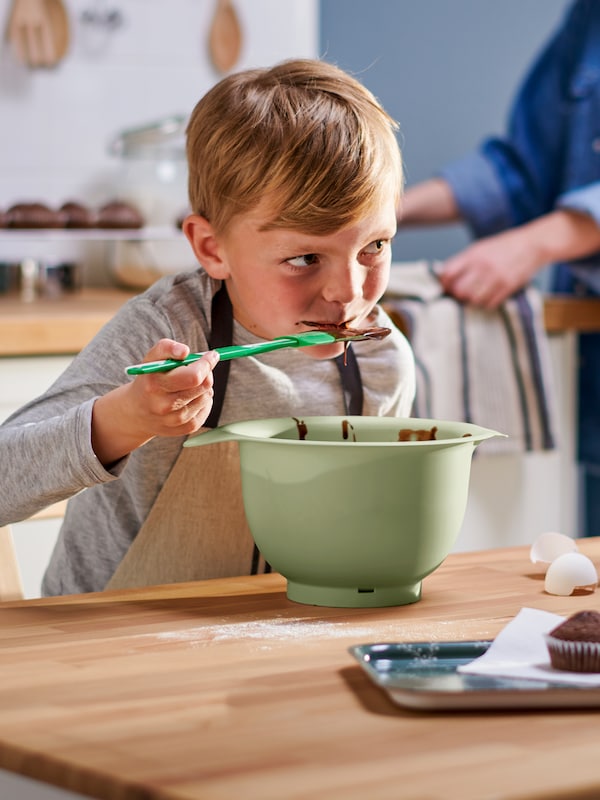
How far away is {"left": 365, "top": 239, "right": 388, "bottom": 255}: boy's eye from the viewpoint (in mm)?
1081

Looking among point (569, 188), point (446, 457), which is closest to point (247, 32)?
point (569, 188)

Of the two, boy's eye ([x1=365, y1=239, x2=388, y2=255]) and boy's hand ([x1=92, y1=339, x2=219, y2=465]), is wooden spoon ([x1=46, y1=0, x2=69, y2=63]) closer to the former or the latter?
boy's eye ([x1=365, y1=239, x2=388, y2=255])

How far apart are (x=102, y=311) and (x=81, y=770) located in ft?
5.28

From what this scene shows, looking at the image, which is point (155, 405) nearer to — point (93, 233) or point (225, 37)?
point (93, 233)

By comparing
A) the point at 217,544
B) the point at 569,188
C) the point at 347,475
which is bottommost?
the point at 217,544

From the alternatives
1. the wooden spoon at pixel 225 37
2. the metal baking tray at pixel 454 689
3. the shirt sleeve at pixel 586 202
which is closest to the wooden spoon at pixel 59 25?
the wooden spoon at pixel 225 37

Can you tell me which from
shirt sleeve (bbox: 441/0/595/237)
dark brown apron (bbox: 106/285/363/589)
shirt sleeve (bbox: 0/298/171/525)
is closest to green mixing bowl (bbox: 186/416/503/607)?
shirt sleeve (bbox: 0/298/171/525)

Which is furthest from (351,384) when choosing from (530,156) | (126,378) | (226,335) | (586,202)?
(530,156)

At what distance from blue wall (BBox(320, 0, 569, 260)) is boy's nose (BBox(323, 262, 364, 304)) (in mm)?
2057

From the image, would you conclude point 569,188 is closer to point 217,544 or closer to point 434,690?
point 217,544

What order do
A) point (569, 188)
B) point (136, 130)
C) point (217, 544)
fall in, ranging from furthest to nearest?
point (569, 188), point (136, 130), point (217, 544)

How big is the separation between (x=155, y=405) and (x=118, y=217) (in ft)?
5.40

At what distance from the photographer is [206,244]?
1157 mm

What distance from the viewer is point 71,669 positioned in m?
0.73
